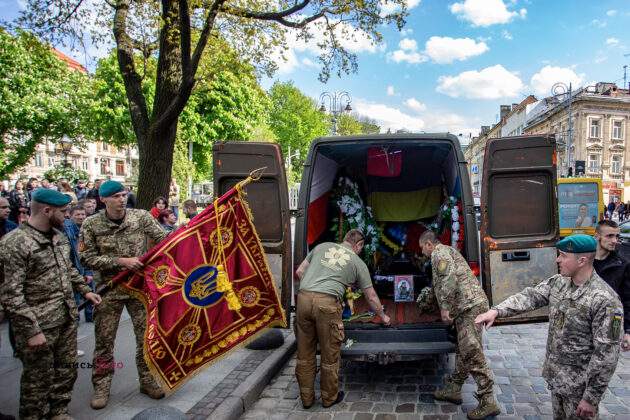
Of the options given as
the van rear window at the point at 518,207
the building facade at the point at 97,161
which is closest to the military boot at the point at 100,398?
the van rear window at the point at 518,207

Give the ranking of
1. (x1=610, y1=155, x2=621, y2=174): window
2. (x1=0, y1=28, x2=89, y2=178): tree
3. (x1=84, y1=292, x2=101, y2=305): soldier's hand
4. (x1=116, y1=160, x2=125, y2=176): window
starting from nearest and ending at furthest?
(x1=84, y1=292, x2=101, y2=305): soldier's hand < (x1=0, y1=28, x2=89, y2=178): tree < (x1=610, y1=155, x2=621, y2=174): window < (x1=116, y1=160, x2=125, y2=176): window

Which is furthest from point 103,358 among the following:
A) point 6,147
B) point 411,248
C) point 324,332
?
point 6,147

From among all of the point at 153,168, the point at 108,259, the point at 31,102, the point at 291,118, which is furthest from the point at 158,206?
the point at 291,118

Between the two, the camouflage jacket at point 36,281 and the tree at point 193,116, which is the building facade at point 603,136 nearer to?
the tree at point 193,116

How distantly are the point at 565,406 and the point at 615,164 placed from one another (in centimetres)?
5605

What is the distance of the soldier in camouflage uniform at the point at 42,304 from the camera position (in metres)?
3.62

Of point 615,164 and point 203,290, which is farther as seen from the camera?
point 615,164

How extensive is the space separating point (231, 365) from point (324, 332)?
1669mm

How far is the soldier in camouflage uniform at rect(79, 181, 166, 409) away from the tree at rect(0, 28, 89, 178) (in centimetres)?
2352

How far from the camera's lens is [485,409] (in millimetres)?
4281

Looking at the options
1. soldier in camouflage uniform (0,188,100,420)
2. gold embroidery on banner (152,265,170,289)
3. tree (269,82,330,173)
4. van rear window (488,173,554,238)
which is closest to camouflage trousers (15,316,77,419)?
soldier in camouflage uniform (0,188,100,420)

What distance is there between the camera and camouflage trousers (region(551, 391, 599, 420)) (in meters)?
3.08

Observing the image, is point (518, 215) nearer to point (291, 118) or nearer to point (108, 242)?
point (108, 242)

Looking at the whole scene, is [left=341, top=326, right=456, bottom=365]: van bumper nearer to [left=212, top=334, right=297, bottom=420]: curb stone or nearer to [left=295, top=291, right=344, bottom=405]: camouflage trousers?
[left=295, top=291, right=344, bottom=405]: camouflage trousers
